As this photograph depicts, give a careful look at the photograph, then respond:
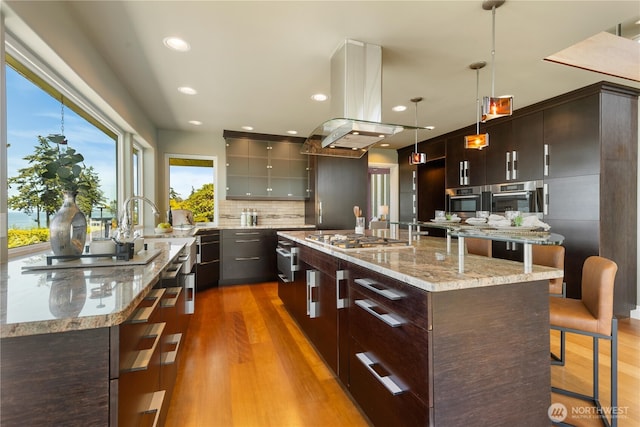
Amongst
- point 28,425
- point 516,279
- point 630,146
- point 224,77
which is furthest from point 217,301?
point 630,146

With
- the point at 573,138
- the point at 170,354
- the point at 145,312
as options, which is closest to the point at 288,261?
the point at 170,354

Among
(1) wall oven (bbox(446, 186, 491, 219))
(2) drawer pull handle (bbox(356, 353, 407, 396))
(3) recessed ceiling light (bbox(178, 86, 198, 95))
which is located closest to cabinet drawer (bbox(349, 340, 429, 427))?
(2) drawer pull handle (bbox(356, 353, 407, 396))

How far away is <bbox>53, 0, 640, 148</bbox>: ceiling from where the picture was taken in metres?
1.88

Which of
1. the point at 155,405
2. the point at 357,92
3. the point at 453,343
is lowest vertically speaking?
the point at 155,405

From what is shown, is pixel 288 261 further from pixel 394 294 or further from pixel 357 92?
pixel 394 294

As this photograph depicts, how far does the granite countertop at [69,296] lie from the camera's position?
0.73m

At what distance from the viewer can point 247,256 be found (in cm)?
471

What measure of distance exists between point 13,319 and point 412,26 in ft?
8.27

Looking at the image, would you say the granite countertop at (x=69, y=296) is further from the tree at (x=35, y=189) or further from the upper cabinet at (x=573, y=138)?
the upper cabinet at (x=573, y=138)

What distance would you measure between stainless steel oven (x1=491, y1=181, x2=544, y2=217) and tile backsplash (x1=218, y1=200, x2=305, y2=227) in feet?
10.6

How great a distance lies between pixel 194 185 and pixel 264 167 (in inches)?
49.4

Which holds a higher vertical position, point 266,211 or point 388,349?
point 266,211

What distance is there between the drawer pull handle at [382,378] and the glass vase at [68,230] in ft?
5.00

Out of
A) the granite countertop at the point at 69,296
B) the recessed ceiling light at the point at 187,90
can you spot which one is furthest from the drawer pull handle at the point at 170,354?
the recessed ceiling light at the point at 187,90
